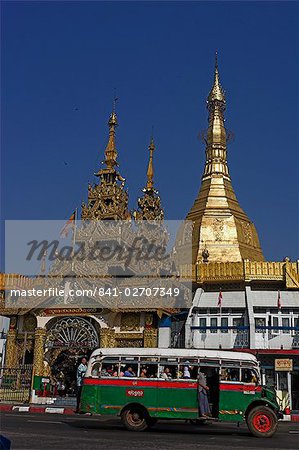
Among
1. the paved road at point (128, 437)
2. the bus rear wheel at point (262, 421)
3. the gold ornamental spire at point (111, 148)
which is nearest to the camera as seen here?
the paved road at point (128, 437)

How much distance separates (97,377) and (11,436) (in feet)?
12.8

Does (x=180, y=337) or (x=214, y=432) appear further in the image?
(x=180, y=337)

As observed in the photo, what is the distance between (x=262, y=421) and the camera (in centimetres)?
1439

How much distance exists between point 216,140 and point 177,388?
142ft

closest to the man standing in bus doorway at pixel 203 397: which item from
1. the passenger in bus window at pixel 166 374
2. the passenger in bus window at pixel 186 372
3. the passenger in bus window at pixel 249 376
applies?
the passenger in bus window at pixel 186 372

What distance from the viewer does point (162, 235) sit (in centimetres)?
4038

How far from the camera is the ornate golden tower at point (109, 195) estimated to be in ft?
132

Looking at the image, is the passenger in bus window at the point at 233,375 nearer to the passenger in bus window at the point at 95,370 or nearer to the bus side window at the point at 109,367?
the bus side window at the point at 109,367

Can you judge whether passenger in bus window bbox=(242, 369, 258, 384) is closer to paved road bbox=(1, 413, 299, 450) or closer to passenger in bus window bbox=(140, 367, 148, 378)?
paved road bbox=(1, 413, 299, 450)

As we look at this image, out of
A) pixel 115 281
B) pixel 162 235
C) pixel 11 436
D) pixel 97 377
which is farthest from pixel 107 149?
pixel 11 436

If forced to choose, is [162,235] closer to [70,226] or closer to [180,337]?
[70,226]

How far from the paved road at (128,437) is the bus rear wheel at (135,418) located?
0.77 feet

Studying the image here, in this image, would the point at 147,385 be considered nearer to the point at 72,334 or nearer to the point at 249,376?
the point at 249,376

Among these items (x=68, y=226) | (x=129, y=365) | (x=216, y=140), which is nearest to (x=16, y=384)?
(x=68, y=226)
